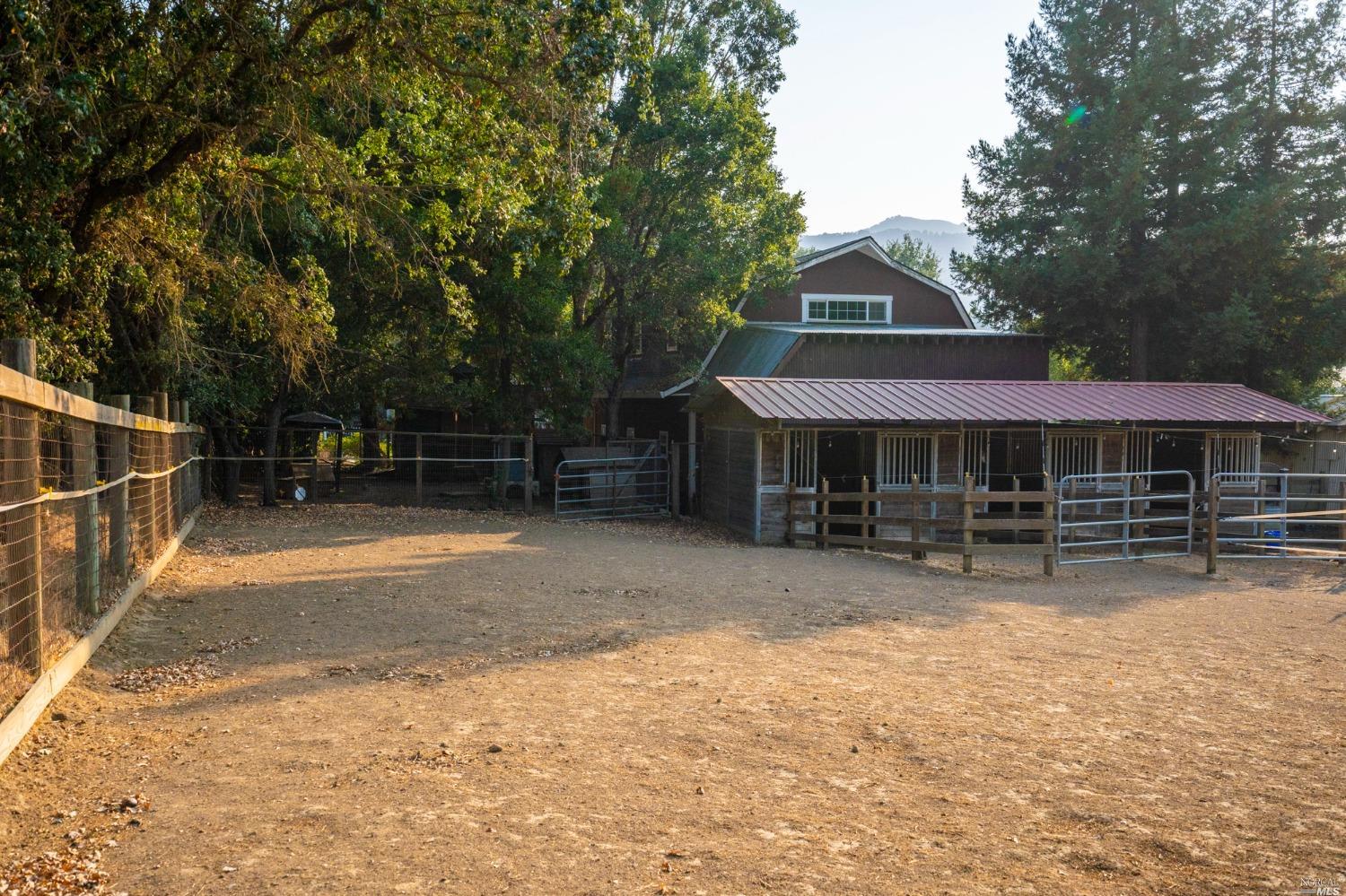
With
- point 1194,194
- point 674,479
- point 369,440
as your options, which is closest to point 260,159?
point 674,479

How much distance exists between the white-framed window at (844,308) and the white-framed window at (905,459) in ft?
33.4

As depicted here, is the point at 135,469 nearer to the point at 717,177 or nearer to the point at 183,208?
the point at 183,208

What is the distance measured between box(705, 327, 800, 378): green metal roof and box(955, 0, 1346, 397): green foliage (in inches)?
315

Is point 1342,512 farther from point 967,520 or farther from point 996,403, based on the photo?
point 967,520

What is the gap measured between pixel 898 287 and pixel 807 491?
39.8 feet

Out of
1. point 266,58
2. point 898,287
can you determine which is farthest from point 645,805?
point 898,287

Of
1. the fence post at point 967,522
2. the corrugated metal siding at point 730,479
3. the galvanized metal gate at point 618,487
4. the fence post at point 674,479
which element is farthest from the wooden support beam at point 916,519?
the galvanized metal gate at point 618,487

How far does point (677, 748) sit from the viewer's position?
5.93 meters

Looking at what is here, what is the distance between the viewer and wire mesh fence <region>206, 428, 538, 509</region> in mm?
22906

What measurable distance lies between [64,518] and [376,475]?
18.9 m

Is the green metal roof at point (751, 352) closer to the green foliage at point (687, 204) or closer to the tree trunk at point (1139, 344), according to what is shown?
the green foliage at point (687, 204)

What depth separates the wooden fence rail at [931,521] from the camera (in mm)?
14969

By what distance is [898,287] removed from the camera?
29.9 meters

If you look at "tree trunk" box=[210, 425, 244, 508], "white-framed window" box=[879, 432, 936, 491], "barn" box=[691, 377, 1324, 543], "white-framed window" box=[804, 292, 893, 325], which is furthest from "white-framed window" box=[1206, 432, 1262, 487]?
"tree trunk" box=[210, 425, 244, 508]
